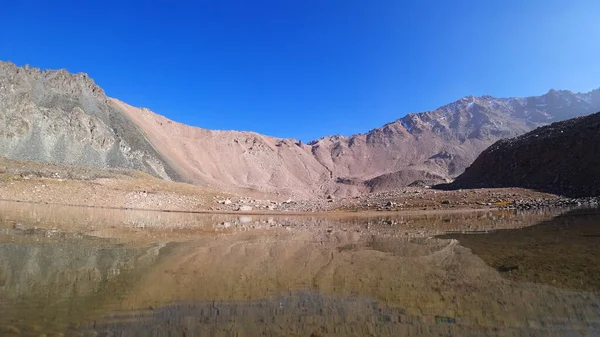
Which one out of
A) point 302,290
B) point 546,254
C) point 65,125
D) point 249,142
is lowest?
point 546,254

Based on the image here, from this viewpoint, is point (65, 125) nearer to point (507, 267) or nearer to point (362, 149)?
point (507, 267)

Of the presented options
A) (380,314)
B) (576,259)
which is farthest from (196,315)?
(576,259)

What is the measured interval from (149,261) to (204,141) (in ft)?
371

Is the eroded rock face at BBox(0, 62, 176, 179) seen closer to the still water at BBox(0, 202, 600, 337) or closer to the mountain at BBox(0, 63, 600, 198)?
the mountain at BBox(0, 63, 600, 198)

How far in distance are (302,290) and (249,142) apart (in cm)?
12920

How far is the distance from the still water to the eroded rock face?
199 feet

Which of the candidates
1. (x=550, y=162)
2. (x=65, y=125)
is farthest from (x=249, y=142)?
(x=550, y=162)

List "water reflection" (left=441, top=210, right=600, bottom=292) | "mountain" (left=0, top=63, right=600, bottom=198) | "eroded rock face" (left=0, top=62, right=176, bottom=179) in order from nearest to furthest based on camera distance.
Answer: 1. "water reflection" (left=441, top=210, right=600, bottom=292)
2. "eroded rock face" (left=0, top=62, right=176, bottom=179)
3. "mountain" (left=0, top=63, right=600, bottom=198)

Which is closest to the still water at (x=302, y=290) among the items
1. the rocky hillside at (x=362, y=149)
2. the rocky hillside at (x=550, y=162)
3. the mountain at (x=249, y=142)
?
the rocky hillside at (x=550, y=162)

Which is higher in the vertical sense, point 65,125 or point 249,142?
point 249,142

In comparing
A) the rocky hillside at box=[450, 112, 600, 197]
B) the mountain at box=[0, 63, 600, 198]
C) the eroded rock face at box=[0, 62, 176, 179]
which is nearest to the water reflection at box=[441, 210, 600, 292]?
the rocky hillside at box=[450, 112, 600, 197]

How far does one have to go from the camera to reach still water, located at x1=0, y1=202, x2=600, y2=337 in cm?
465

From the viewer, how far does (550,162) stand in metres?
43.8

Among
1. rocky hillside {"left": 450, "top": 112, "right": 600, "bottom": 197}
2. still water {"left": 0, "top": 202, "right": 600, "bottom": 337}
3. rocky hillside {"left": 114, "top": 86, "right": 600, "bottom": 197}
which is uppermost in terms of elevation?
rocky hillside {"left": 114, "top": 86, "right": 600, "bottom": 197}
